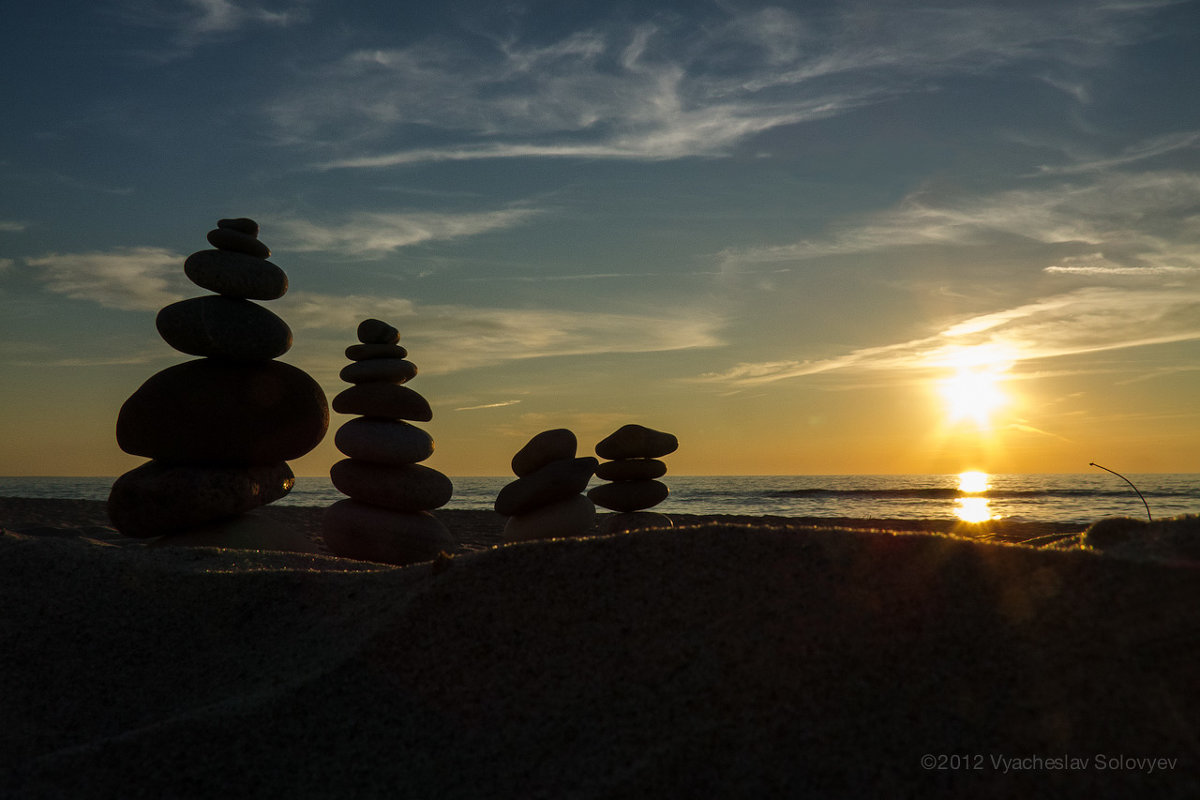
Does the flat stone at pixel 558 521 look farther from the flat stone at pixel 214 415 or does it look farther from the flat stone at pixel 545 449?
the flat stone at pixel 214 415

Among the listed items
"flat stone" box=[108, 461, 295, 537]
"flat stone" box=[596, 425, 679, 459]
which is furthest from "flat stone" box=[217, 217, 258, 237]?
"flat stone" box=[596, 425, 679, 459]

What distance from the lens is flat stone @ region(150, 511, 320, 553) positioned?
8156 mm

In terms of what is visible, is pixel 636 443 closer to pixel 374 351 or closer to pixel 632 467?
pixel 632 467

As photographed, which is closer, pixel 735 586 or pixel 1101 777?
pixel 1101 777

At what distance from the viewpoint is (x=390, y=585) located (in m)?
4.25

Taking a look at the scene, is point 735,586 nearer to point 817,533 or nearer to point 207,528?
point 817,533

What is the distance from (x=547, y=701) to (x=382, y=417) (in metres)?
7.12

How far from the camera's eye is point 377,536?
30.0 ft

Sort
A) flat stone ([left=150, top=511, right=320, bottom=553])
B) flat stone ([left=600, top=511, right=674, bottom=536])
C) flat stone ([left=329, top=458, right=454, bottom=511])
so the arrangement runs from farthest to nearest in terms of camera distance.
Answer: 1. flat stone ([left=600, top=511, right=674, bottom=536])
2. flat stone ([left=329, top=458, right=454, bottom=511])
3. flat stone ([left=150, top=511, right=320, bottom=553])

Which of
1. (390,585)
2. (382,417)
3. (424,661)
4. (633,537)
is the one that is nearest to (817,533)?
(633,537)

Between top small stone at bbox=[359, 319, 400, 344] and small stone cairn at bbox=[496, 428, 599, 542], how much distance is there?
2.16 metres

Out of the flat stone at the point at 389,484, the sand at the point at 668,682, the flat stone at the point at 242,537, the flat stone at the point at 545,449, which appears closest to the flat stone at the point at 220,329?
the flat stone at the point at 389,484

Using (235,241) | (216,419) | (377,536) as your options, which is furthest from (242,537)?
(235,241)

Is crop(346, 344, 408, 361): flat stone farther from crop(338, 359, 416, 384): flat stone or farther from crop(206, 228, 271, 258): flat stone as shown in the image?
crop(206, 228, 271, 258): flat stone
